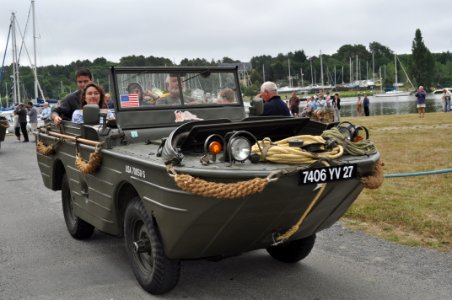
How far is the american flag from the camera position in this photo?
229 inches

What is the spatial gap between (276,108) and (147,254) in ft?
9.31

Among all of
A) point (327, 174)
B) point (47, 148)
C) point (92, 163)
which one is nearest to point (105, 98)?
point (47, 148)

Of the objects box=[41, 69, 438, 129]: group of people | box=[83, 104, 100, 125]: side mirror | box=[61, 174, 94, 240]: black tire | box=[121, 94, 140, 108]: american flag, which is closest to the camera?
box=[83, 104, 100, 125]: side mirror

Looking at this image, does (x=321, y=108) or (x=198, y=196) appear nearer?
(x=198, y=196)

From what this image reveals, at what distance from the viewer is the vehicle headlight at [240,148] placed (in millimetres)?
3943

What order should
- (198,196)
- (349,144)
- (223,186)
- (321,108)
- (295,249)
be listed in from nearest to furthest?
(223,186) → (198,196) → (349,144) → (295,249) → (321,108)

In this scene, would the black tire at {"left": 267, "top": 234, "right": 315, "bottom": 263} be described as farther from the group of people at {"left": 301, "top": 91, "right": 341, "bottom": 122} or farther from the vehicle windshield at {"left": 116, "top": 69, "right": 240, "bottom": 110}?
the group of people at {"left": 301, "top": 91, "right": 341, "bottom": 122}

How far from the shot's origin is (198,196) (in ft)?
12.6

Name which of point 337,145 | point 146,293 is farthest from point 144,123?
point 337,145

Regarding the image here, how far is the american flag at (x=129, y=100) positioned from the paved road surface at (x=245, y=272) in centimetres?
160

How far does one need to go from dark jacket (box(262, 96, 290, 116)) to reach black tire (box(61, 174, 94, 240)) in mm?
2563

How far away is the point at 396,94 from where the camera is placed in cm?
7900

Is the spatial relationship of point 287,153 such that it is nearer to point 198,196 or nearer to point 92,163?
point 198,196

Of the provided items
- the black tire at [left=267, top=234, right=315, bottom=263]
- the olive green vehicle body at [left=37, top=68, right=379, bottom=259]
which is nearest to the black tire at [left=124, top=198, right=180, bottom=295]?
the olive green vehicle body at [left=37, top=68, right=379, bottom=259]
